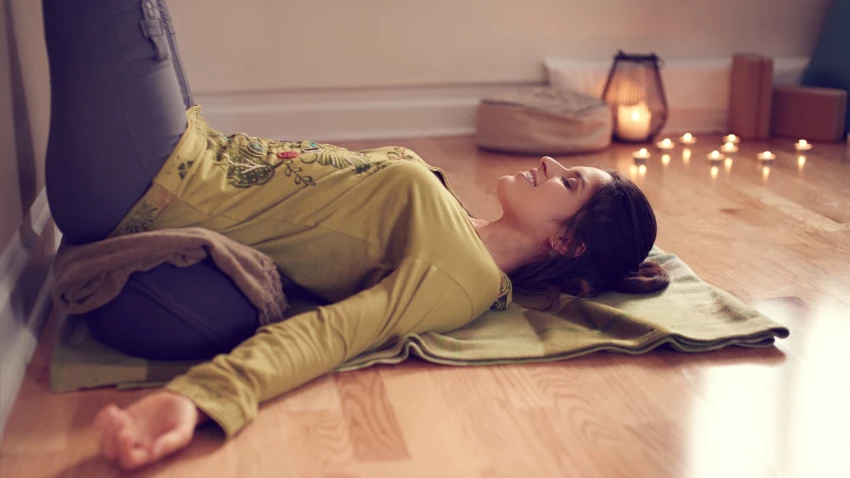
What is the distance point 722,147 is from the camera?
3334 mm

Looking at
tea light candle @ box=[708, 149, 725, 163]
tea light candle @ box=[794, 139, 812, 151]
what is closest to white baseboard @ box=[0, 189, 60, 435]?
tea light candle @ box=[708, 149, 725, 163]

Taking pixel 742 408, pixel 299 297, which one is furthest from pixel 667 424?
pixel 299 297

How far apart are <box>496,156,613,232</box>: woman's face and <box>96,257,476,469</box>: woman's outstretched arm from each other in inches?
9.7

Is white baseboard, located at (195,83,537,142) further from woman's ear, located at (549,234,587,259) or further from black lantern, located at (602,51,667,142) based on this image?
woman's ear, located at (549,234,587,259)

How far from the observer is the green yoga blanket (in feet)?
4.72

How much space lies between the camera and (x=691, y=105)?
3.71 m

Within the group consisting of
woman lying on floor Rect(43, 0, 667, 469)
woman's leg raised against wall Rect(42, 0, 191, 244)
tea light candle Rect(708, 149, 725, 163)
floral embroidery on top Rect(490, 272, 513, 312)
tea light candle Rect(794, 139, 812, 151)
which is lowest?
tea light candle Rect(794, 139, 812, 151)

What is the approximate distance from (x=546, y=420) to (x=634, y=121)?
2295 millimetres

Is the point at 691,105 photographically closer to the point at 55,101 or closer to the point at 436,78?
the point at 436,78

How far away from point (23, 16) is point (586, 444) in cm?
140

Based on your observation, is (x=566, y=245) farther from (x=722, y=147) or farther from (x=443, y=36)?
(x=443, y=36)

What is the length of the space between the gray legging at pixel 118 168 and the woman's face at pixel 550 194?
570 mm

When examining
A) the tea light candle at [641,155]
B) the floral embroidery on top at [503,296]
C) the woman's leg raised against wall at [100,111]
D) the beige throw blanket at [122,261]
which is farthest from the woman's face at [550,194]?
the tea light candle at [641,155]

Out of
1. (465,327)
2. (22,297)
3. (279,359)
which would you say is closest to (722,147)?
(465,327)
